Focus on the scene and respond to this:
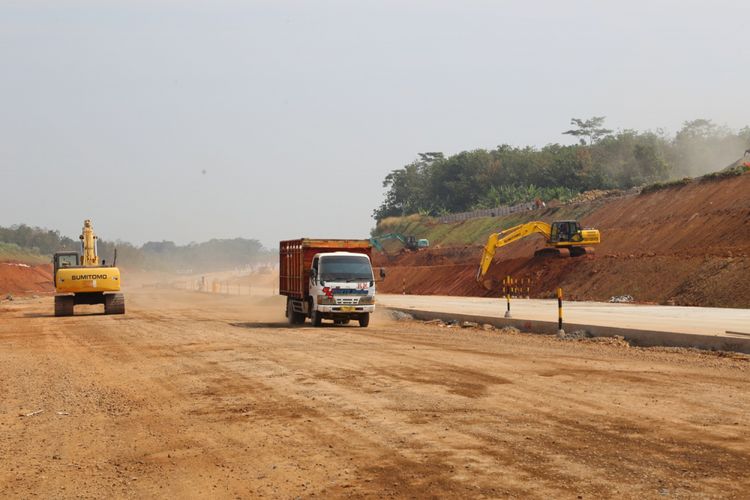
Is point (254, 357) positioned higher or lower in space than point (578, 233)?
lower

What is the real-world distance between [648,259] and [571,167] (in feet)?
210

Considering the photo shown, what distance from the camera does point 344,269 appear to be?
1116 inches

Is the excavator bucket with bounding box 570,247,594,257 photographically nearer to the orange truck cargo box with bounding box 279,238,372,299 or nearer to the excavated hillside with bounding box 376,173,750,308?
the excavated hillside with bounding box 376,173,750,308

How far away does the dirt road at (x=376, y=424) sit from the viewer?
25.4 ft

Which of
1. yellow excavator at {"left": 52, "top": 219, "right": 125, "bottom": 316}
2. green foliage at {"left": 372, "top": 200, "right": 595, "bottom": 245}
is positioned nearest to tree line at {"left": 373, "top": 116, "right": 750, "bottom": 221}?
green foliage at {"left": 372, "top": 200, "right": 595, "bottom": 245}

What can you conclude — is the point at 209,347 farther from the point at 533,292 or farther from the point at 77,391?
the point at 533,292

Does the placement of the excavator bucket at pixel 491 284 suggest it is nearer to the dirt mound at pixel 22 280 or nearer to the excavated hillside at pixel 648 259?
the excavated hillside at pixel 648 259

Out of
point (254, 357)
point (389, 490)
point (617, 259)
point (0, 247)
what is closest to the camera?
point (389, 490)

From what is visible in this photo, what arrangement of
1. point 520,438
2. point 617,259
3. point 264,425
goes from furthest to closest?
point 617,259 < point 264,425 < point 520,438

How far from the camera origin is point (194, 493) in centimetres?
748

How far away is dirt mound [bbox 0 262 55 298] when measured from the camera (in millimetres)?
91812

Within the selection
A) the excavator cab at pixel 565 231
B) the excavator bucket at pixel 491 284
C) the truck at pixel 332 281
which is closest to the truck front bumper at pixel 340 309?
the truck at pixel 332 281

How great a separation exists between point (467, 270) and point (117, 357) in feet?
156

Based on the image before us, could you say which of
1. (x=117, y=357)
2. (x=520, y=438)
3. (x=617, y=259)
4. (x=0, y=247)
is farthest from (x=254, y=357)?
(x=0, y=247)
